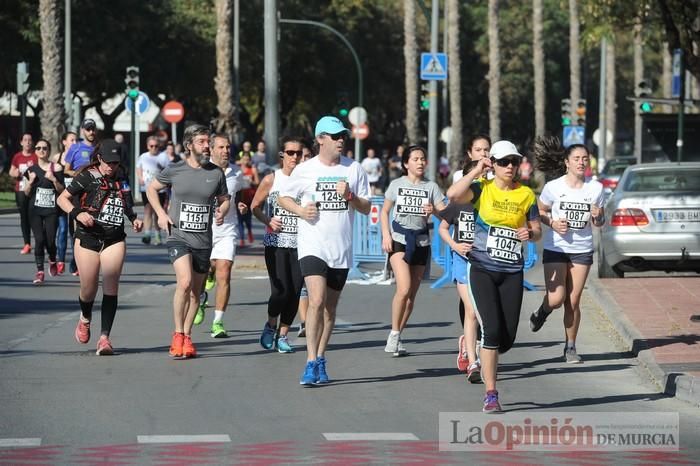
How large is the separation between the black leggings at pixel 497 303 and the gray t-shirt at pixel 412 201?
8.06ft

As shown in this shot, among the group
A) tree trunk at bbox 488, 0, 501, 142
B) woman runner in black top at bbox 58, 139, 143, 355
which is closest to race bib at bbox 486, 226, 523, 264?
woman runner in black top at bbox 58, 139, 143, 355

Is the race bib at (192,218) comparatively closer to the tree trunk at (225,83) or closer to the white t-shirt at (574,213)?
the white t-shirt at (574,213)

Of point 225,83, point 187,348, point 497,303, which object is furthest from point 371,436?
point 225,83

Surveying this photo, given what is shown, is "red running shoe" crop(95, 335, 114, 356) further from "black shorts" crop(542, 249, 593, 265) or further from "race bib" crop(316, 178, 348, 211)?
"black shorts" crop(542, 249, 593, 265)

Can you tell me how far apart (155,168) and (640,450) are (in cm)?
1723

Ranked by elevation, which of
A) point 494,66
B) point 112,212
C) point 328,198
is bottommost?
point 112,212

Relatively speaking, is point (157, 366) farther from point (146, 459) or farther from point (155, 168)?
point (155, 168)

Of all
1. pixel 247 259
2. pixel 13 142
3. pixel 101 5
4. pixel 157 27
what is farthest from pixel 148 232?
pixel 13 142

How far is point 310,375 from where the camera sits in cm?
1065

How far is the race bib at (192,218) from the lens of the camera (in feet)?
40.0

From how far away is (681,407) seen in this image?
1007 centimetres

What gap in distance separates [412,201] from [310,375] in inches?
91.1

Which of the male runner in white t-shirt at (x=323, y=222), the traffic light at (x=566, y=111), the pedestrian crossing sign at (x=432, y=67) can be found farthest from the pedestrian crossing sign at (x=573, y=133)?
the male runner in white t-shirt at (x=323, y=222)

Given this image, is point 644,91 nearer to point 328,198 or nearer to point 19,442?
point 328,198
